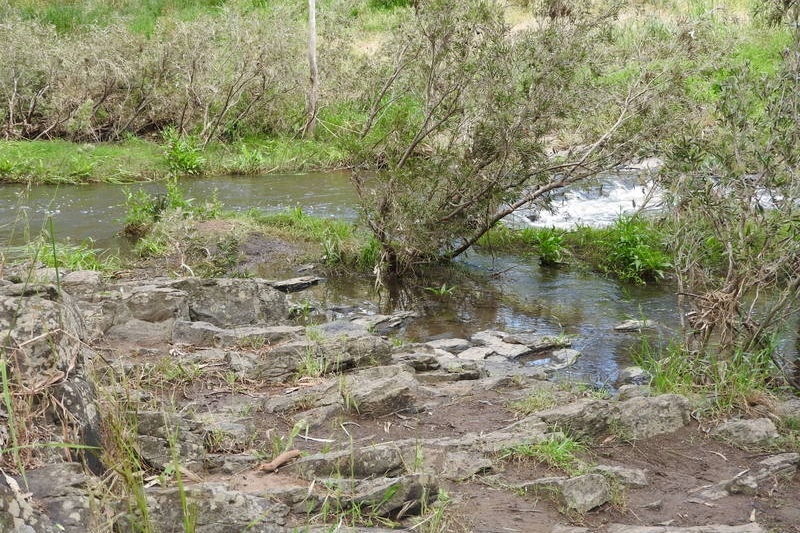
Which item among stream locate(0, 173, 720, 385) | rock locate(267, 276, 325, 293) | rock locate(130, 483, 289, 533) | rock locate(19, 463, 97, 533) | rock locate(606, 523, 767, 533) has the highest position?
rock locate(19, 463, 97, 533)

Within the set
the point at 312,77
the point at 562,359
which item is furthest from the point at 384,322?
the point at 312,77

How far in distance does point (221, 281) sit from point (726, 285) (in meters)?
4.31

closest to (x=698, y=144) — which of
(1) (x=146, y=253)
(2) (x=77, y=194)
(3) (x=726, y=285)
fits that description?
(3) (x=726, y=285)

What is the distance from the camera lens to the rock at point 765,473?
4.67m

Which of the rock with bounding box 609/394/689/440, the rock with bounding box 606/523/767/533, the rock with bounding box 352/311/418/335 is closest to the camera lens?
the rock with bounding box 606/523/767/533

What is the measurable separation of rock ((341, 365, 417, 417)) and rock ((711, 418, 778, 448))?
6.51 ft

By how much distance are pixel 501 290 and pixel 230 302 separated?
144 inches

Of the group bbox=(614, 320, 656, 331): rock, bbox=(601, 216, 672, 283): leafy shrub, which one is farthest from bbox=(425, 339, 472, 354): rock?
bbox=(601, 216, 672, 283): leafy shrub

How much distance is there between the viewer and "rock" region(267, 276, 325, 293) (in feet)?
30.9

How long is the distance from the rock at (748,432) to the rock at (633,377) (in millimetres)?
1442

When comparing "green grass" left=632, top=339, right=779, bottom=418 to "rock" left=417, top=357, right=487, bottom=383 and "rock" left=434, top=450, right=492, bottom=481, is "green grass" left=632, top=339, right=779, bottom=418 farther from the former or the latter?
"rock" left=434, top=450, right=492, bottom=481

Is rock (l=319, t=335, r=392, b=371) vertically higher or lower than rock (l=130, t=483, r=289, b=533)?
lower

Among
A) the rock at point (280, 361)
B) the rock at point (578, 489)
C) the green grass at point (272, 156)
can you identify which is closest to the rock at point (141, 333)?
the rock at point (280, 361)

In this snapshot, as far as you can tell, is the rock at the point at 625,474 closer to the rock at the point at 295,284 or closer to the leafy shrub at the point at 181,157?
the rock at the point at 295,284
